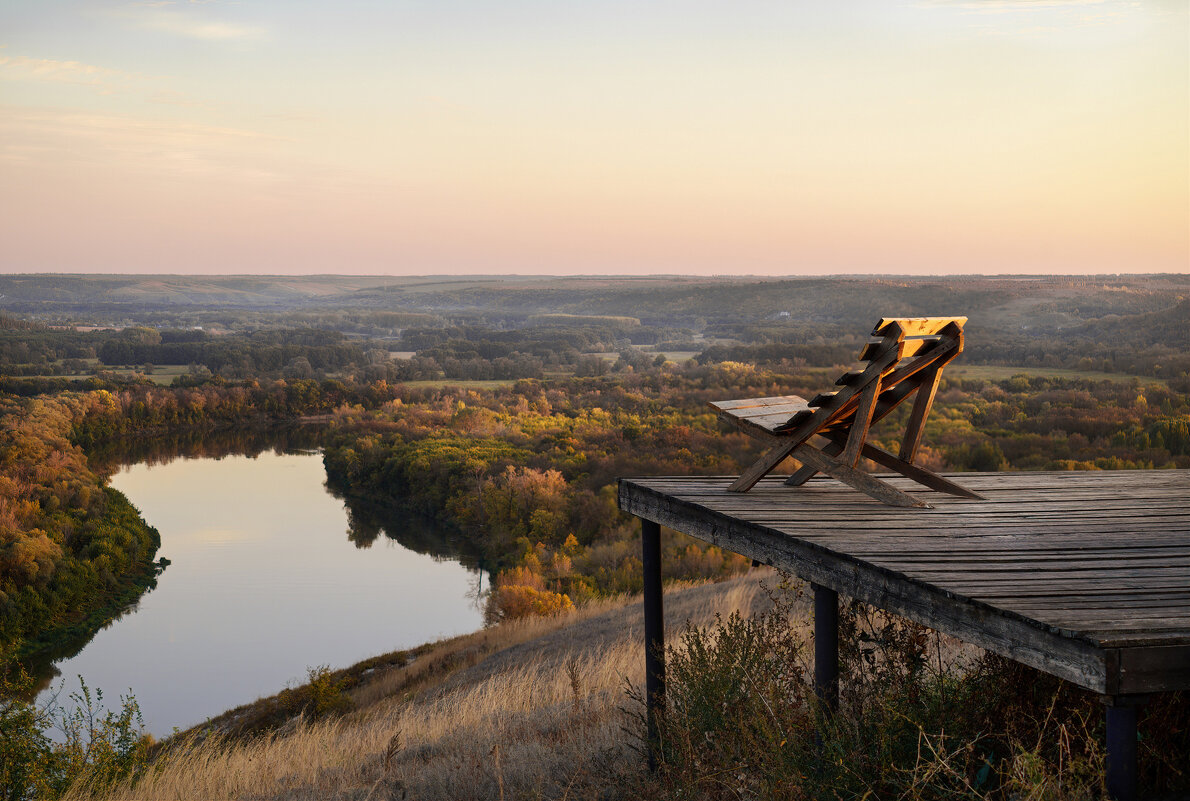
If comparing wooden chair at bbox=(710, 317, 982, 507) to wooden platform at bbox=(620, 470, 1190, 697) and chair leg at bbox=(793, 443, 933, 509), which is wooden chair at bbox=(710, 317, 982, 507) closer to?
chair leg at bbox=(793, 443, 933, 509)

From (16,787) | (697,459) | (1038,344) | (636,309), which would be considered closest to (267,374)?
(636,309)

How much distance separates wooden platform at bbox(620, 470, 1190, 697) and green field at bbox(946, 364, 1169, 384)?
5209 centimetres

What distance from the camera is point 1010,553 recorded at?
3467mm

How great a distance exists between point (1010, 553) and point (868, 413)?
102 cm

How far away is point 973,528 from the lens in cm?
395

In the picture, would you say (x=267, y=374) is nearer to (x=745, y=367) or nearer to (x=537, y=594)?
(x=745, y=367)

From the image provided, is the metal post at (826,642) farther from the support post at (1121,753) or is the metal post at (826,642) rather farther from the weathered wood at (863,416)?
the support post at (1121,753)

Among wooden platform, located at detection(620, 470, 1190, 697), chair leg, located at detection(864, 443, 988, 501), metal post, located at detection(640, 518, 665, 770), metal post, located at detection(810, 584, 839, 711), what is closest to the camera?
wooden platform, located at detection(620, 470, 1190, 697)

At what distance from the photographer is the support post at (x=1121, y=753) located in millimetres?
2564

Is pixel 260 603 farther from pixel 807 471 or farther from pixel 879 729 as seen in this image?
pixel 879 729

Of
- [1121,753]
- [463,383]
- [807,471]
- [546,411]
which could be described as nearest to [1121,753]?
[1121,753]

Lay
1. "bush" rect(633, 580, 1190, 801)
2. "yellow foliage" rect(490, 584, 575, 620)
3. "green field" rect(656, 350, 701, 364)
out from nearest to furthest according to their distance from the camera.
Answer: "bush" rect(633, 580, 1190, 801) → "yellow foliage" rect(490, 584, 575, 620) → "green field" rect(656, 350, 701, 364)

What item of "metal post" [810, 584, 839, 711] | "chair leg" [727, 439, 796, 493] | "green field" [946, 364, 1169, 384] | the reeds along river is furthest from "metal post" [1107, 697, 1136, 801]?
"green field" [946, 364, 1169, 384]

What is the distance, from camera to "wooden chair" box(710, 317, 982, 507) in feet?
14.0
